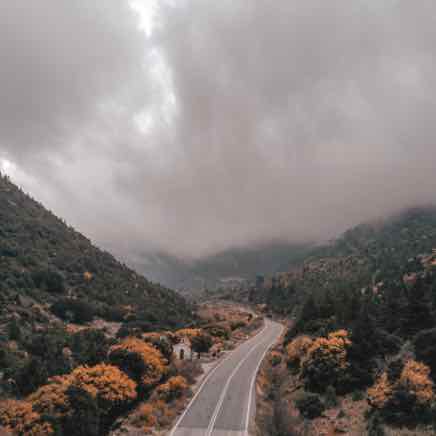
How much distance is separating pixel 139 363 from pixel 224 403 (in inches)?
402

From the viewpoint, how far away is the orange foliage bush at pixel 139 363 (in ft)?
111

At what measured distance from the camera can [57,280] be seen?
85.8 meters

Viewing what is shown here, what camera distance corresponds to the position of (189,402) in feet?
112

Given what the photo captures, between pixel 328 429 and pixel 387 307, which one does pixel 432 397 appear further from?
pixel 387 307

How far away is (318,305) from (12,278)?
71.2m

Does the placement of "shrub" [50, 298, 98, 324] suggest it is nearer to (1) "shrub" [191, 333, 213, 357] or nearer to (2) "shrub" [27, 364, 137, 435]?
(1) "shrub" [191, 333, 213, 357]

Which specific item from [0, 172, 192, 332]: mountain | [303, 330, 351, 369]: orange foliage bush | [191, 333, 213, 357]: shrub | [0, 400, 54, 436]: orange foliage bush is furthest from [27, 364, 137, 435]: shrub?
[0, 172, 192, 332]: mountain

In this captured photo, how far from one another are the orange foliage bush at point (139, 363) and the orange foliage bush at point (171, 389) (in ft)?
4.01

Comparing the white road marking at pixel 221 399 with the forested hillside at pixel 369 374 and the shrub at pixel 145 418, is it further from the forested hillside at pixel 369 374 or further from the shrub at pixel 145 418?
the forested hillside at pixel 369 374

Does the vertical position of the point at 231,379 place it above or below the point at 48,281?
below

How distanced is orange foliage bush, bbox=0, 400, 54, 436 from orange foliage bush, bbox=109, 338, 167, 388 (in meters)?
11.1

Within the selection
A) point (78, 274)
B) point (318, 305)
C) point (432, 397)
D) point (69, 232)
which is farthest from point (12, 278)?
point (432, 397)

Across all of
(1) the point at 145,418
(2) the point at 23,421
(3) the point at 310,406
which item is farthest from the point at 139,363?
(3) the point at 310,406

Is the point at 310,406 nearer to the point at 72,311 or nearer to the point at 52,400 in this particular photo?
the point at 52,400
